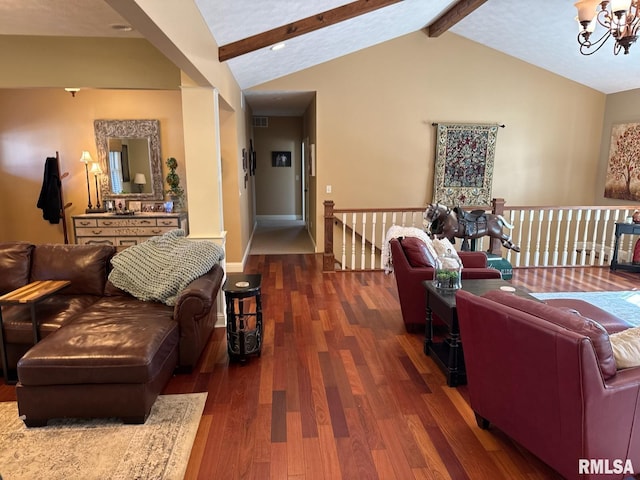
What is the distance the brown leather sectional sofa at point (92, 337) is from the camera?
2.24 m

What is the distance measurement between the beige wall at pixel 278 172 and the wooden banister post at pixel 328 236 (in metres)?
5.29

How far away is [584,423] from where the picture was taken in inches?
63.6

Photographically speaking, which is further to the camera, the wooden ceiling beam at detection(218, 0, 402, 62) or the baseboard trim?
the baseboard trim

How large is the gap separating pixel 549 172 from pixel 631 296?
2.91 metres

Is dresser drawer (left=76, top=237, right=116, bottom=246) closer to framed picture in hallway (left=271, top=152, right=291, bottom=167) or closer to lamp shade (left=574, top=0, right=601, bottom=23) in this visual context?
lamp shade (left=574, top=0, right=601, bottom=23)

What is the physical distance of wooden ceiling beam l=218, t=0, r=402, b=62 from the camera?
3.83 meters

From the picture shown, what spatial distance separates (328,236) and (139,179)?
9.42 feet

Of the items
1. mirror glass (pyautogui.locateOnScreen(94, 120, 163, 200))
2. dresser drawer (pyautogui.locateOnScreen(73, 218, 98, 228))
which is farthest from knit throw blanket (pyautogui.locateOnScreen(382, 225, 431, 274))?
dresser drawer (pyautogui.locateOnScreen(73, 218, 98, 228))

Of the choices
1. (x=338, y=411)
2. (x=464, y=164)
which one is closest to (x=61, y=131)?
(x=338, y=411)

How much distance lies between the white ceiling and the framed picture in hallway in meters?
3.07

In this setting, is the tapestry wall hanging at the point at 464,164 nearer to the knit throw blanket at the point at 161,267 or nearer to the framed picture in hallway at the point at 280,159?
the knit throw blanket at the point at 161,267

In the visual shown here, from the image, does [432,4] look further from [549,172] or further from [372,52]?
[549,172]

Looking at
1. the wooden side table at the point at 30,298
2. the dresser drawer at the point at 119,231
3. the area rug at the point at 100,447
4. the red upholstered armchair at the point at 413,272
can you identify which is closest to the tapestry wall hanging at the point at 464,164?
the red upholstered armchair at the point at 413,272

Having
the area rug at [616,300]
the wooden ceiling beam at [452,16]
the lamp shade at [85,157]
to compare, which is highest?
the wooden ceiling beam at [452,16]
